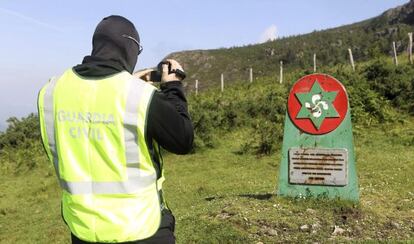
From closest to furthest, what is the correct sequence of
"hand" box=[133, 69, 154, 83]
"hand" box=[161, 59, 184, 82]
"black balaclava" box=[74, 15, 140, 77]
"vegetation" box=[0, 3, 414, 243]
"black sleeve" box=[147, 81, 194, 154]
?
"black sleeve" box=[147, 81, 194, 154], "black balaclava" box=[74, 15, 140, 77], "hand" box=[161, 59, 184, 82], "hand" box=[133, 69, 154, 83], "vegetation" box=[0, 3, 414, 243]

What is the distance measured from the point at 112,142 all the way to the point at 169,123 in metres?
0.27

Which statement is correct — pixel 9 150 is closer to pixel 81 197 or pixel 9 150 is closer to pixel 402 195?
pixel 402 195

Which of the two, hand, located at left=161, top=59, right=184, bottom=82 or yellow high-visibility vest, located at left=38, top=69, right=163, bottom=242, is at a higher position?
hand, located at left=161, top=59, right=184, bottom=82

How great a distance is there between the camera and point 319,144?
24.2 feet

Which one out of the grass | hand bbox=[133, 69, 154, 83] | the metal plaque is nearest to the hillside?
the grass

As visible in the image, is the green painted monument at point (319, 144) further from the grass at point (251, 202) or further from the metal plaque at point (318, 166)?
the grass at point (251, 202)

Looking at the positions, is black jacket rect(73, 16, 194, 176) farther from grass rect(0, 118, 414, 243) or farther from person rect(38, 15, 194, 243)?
grass rect(0, 118, 414, 243)

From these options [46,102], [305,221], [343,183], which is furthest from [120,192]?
[343,183]

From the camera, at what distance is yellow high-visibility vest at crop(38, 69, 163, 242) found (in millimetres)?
2215

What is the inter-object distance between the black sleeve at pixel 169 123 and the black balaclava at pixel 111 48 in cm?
25

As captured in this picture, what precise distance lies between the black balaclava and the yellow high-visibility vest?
7cm

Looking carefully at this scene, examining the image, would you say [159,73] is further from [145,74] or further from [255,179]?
[255,179]

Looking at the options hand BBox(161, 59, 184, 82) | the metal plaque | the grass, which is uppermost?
hand BBox(161, 59, 184, 82)

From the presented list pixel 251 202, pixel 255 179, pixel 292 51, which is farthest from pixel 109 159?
pixel 292 51
